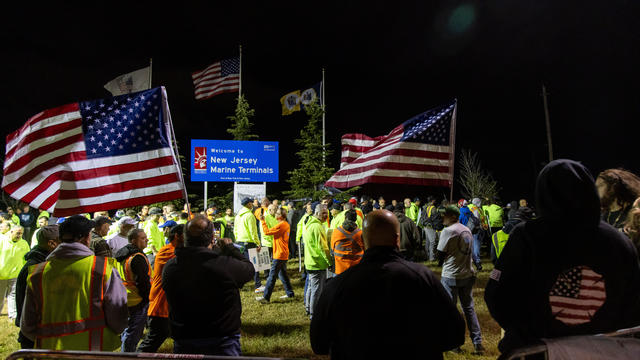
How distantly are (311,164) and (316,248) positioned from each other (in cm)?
1908

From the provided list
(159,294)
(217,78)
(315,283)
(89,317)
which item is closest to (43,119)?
(159,294)

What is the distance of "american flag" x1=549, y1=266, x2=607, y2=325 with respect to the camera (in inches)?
84.9

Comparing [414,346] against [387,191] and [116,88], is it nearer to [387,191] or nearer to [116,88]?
[116,88]

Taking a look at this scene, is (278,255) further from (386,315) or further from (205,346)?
(386,315)

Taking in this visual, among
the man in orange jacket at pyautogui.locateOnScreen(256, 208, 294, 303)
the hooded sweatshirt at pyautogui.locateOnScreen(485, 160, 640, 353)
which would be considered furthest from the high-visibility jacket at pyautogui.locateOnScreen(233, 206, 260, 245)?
the hooded sweatshirt at pyautogui.locateOnScreen(485, 160, 640, 353)

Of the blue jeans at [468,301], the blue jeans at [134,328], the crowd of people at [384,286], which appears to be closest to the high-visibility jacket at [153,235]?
the crowd of people at [384,286]

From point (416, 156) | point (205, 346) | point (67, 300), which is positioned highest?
point (416, 156)

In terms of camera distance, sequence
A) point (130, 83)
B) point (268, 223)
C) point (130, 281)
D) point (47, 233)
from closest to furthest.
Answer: point (47, 233)
point (130, 281)
point (268, 223)
point (130, 83)

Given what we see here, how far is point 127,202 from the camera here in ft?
15.9

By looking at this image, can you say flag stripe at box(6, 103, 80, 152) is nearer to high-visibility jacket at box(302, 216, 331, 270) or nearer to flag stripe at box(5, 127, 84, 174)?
flag stripe at box(5, 127, 84, 174)

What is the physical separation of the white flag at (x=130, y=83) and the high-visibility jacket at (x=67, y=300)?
1522 centimetres

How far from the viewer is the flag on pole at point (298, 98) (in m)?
25.8

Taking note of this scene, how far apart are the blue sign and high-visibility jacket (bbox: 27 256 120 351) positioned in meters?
16.6

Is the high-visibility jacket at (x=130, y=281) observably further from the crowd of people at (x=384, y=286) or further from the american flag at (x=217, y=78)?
the american flag at (x=217, y=78)
